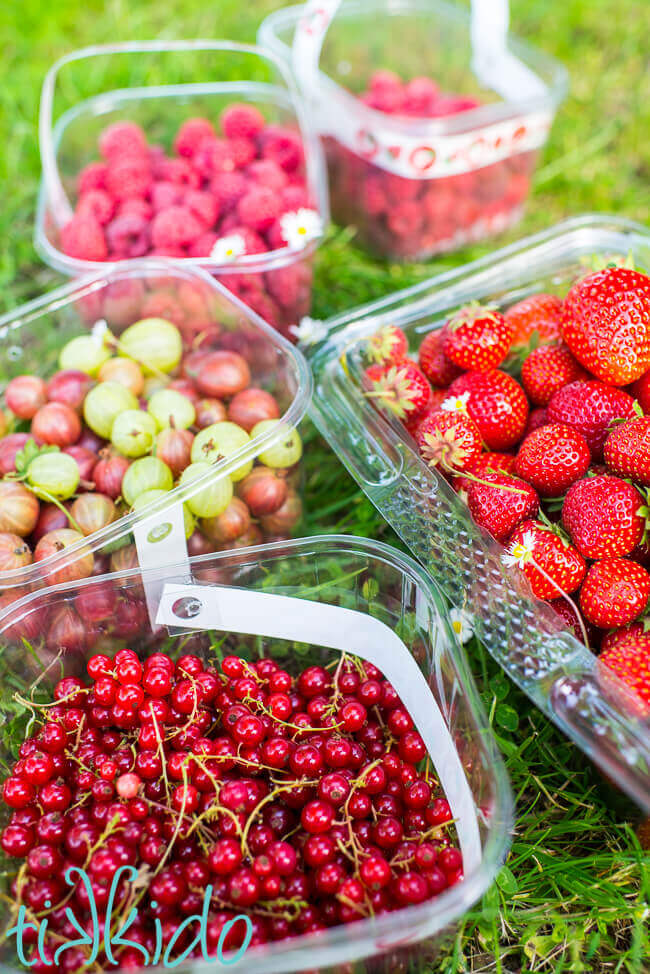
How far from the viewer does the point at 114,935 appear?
76cm

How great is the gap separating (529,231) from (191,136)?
32.9 inches

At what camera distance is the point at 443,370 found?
1.23m

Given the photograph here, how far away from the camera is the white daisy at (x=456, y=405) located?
1.11 metres

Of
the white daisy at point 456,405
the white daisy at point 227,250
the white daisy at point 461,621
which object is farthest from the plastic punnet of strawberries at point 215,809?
the white daisy at point 227,250

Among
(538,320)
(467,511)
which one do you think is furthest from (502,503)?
(538,320)

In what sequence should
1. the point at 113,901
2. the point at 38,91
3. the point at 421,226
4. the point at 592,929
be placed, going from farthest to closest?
the point at 38,91, the point at 421,226, the point at 592,929, the point at 113,901

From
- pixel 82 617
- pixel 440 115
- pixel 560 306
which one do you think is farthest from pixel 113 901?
pixel 440 115

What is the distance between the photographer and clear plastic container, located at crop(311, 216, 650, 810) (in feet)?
2.86

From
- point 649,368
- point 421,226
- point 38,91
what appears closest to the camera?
point 649,368

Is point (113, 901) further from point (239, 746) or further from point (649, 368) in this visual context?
point (649, 368)

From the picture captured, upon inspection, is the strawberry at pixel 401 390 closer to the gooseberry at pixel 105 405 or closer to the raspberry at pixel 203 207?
the gooseberry at pixel 105 405

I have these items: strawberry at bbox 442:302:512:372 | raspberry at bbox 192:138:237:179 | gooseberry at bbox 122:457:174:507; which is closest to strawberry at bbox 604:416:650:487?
strawberry at bbox 442:302:512:372

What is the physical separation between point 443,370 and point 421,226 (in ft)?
2.48

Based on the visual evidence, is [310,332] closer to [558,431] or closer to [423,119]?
[558,431]
